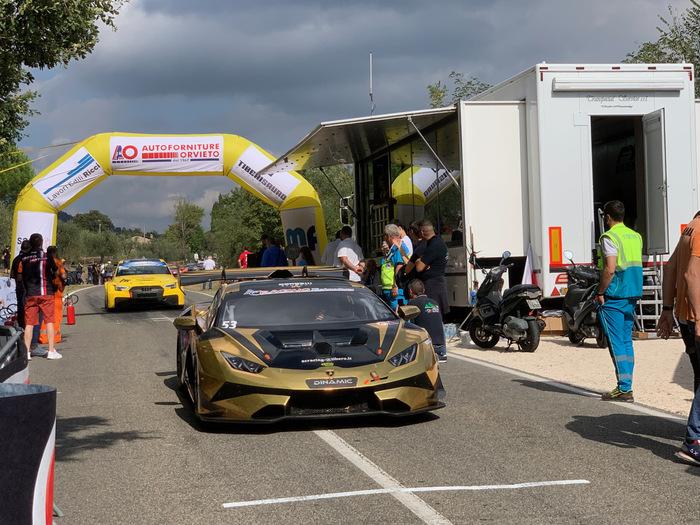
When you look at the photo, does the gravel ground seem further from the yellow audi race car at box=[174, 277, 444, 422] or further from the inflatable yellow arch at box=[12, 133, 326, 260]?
the inflatable yellow arch at box=[12, 133, 326, 260]

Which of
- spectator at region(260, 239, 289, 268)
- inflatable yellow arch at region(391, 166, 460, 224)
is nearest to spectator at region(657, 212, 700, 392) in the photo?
inflatable yellow arch at region(391, 166, 460, 224)

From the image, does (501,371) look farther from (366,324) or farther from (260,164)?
(260,164)

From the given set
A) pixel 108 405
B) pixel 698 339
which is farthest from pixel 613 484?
pixel 108 405

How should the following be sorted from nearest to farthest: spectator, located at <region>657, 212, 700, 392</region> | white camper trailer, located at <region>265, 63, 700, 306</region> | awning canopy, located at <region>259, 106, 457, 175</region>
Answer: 1. spectator, located at <region>657, 212, 700, 392</region>
2. white camper trailer, located at <region>265, 63, 700, 306</region>
3. awning canopy, located at <region>259, 106, 457, 175</region>

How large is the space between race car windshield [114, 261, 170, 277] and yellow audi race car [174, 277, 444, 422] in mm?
18642

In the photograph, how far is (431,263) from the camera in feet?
42.4

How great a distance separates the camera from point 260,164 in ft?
80.6

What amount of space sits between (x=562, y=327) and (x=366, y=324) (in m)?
7.77

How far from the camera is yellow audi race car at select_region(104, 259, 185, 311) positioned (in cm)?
2572

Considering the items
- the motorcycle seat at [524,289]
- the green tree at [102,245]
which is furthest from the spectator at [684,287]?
the green tree at [102,245]

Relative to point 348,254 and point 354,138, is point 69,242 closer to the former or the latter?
point 354,138

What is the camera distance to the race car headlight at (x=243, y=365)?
7672 millimetres

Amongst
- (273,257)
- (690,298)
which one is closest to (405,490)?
(690,298)

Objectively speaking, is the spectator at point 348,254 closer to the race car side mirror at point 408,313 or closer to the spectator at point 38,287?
the spectator at point 38,287
